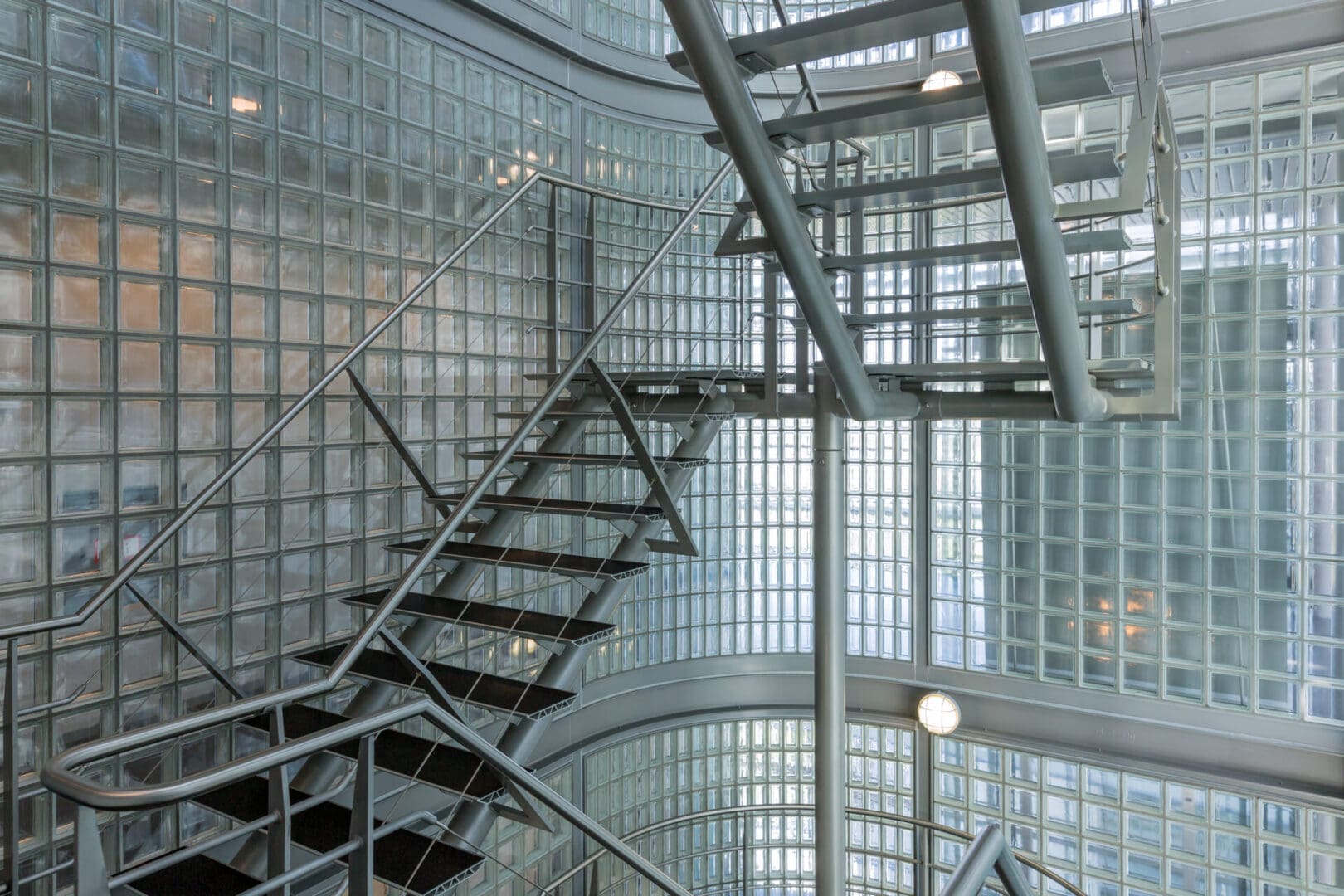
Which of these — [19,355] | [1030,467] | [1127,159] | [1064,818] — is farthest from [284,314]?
[1064,818]

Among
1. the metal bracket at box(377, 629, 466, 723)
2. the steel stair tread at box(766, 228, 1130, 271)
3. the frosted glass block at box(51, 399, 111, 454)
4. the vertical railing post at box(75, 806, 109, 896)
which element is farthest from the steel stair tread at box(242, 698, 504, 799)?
the steel stair tread at box(766, 228, 1130, 271)

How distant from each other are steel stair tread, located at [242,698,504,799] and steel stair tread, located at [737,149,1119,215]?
169 cm

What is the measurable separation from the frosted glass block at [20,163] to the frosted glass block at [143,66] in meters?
0.39

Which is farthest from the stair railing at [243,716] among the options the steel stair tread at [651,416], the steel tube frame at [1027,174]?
the steel tube frame at [1027,174]

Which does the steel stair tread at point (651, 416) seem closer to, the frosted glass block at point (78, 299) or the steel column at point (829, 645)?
the steel column at point (829, 645)

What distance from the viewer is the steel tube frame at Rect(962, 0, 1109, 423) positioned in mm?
1392

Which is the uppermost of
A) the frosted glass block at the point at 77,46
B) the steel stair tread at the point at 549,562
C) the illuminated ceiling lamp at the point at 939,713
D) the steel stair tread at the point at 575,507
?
the frosted glass block at the point at 77,46

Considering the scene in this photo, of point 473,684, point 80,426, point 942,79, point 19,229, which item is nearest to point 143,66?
point 19,229

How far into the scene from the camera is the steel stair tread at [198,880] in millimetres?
1940

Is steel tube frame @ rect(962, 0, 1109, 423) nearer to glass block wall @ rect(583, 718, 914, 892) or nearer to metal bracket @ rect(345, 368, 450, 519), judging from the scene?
metal bracket @ rect(345, 368, 450, 519)

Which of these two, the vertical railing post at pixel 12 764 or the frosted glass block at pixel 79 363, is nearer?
the vertical railing post at pixel 12 764

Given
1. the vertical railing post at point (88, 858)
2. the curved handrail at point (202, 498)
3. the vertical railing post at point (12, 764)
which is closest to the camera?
the vertical railing post at point (88, 858)

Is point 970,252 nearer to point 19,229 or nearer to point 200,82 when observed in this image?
point 200,82

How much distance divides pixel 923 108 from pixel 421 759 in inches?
84.4
